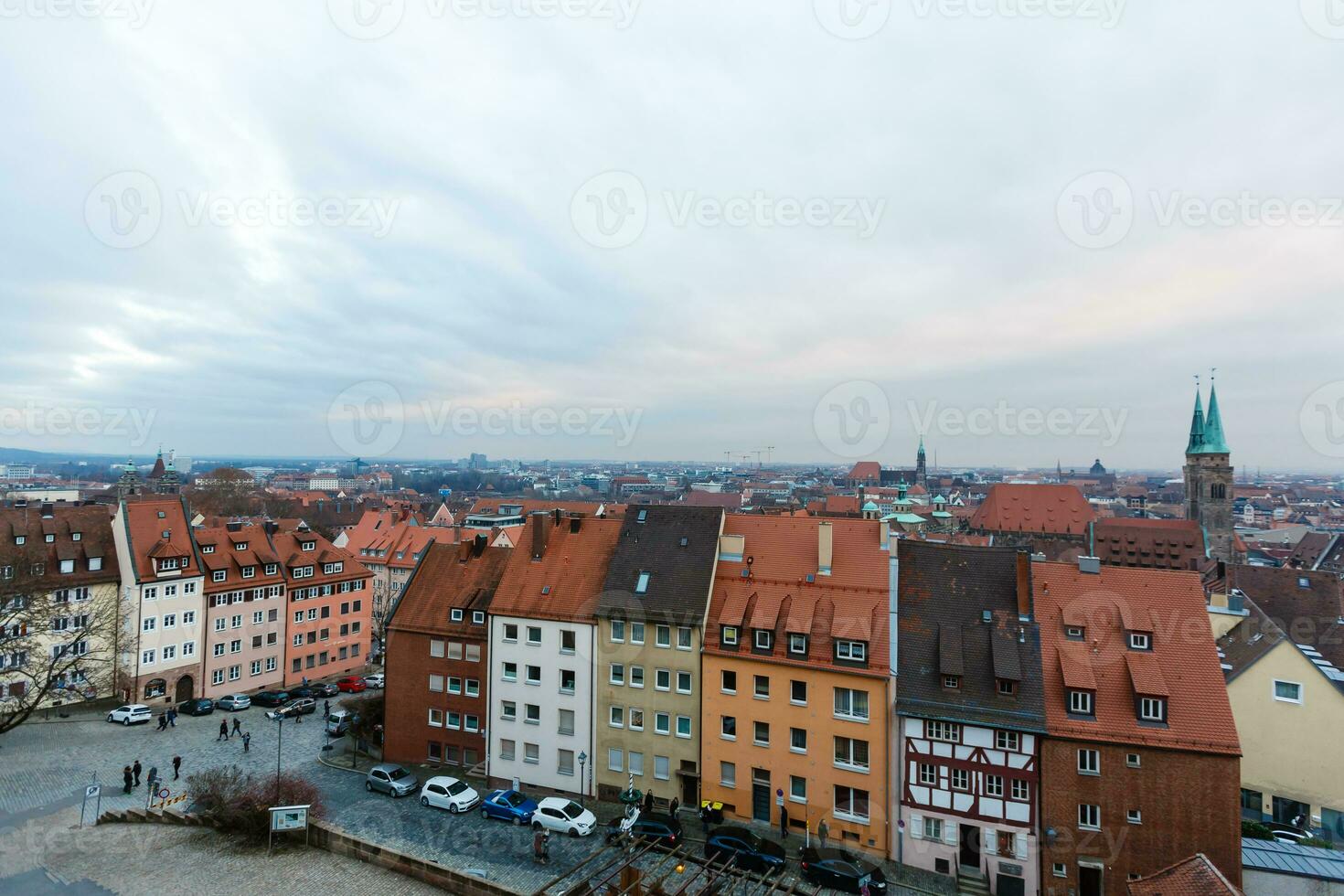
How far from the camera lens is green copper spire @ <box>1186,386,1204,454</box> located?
11575cm

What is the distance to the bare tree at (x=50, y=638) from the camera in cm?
3425

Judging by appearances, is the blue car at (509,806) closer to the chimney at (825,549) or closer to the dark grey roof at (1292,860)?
the chimney at (825,549)

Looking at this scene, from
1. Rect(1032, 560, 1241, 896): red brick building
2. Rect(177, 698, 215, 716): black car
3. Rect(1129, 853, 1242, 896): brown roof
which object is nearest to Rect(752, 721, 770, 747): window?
Rect(1032, 560, 1241, 896): red brick building

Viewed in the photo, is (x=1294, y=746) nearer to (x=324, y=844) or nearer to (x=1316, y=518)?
(x=324, y=844)

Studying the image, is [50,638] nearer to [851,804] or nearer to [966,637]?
[851,804]

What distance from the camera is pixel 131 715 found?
38.6 m

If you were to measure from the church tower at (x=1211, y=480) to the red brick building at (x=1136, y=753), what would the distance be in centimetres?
10369

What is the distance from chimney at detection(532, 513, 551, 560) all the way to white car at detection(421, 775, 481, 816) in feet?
35.5

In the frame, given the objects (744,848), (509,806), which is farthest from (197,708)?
(744,848)

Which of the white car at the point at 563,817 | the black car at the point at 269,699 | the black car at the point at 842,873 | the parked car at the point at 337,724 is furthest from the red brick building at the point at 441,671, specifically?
the black car at the point at 842,873

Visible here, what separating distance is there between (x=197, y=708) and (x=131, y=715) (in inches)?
141

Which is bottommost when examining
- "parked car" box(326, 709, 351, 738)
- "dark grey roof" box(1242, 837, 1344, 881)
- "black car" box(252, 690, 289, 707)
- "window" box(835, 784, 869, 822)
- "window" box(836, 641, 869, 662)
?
"black car" box(252, 690, 289, 707)

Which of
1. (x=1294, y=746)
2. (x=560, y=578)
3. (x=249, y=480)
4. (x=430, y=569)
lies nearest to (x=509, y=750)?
(x=560, y=578)

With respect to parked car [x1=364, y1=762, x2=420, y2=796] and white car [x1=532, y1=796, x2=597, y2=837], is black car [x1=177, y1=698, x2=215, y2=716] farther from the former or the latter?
white car [x1=532, y1=796, x2=597, y2=837]
